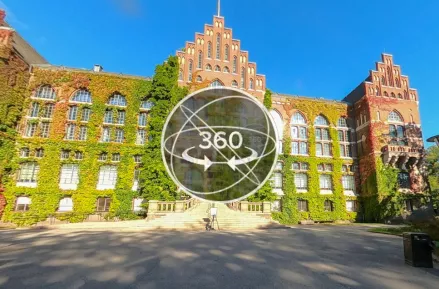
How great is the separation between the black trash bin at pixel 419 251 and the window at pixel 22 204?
33.5 metres

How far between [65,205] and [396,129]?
45486 millimetres

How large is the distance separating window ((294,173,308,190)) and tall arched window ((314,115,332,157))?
4.60 metres

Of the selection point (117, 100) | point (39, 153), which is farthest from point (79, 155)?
point (117, 100)

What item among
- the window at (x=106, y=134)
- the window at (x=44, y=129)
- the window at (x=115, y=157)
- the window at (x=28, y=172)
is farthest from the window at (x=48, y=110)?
the window at (x=115, y=157)

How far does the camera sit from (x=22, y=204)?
26234 mm

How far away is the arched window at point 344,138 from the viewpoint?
36219 mm

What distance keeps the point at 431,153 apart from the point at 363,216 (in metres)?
12.4

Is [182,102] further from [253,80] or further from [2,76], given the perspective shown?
[2,76]

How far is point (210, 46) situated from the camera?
113 feet

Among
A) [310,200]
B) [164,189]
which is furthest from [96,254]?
[310,200]

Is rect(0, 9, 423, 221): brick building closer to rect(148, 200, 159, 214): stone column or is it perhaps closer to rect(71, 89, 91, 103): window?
rect(71, 89, 91, 103): window

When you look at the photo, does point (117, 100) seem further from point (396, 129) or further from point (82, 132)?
point (396, 129)

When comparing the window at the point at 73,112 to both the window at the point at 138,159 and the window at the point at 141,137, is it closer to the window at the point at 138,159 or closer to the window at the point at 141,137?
the window at the point at 141,137

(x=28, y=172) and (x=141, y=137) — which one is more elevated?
(x=141, y=137)
